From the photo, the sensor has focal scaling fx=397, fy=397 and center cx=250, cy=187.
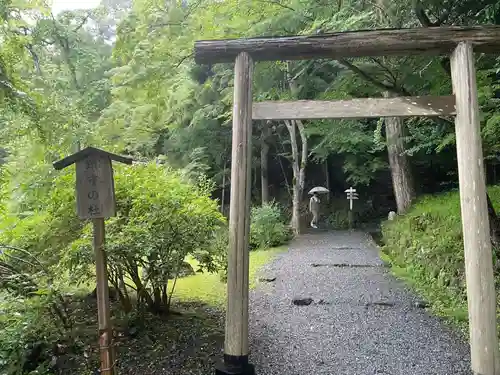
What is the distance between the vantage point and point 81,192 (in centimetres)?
361

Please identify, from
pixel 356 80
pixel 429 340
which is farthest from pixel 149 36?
pixel 429 340

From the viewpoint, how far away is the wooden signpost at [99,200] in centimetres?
359

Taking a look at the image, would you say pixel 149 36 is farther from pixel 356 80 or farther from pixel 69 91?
pixel 69 91

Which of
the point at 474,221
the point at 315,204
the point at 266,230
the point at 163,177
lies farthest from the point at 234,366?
the point at 315,204

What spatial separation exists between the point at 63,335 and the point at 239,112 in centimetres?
317

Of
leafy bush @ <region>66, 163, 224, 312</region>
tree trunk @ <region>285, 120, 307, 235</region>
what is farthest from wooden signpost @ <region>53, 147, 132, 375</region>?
tree trunk @ <region>285, 120, 307, 235</region>

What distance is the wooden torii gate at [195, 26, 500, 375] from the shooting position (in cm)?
387

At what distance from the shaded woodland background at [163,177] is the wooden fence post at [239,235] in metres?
0.59

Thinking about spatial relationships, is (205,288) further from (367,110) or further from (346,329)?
(367,110)

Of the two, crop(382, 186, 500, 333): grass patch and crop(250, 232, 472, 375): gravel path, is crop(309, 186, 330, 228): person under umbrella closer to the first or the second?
crop(382, 186, 500, 333): grass patch

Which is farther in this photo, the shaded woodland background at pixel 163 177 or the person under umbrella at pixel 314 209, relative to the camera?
the person under umbrella at pixel 314 209

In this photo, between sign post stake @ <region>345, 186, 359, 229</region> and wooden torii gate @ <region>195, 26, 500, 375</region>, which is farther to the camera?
sign post stake @ <region>345, 186, 359, 229</region>

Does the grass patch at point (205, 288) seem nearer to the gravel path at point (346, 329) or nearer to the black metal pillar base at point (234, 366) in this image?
the gravel path at point (346, 329)

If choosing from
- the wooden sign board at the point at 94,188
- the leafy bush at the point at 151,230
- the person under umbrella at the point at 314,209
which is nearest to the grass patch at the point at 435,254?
the leafy bush at the point at 151,230
